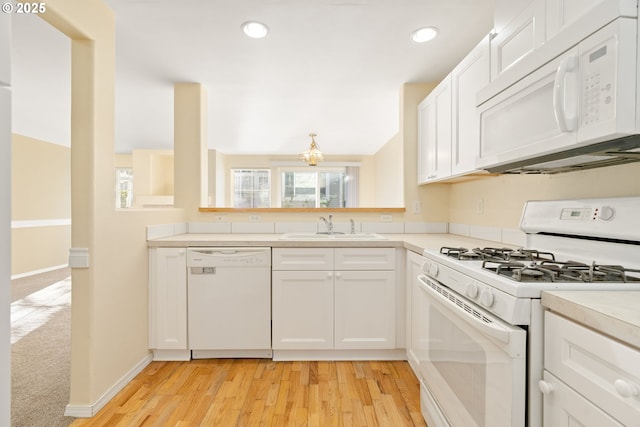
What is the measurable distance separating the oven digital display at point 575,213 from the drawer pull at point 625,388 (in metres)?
0.92

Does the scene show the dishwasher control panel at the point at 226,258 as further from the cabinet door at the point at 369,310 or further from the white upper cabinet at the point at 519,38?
the white upper cabinet at the point at 519,38

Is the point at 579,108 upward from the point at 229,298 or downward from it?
upward

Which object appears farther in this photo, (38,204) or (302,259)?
(38,204)

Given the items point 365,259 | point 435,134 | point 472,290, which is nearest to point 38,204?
point 365,259

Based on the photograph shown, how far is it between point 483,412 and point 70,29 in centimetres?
249

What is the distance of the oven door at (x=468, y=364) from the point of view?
0.94m

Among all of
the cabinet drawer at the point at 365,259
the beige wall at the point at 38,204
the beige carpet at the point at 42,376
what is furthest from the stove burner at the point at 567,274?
the beige wall at the point at 38,204

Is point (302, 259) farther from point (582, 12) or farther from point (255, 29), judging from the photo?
point (582, 12)

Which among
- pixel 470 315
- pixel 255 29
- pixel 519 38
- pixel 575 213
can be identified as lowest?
pixel 470 315

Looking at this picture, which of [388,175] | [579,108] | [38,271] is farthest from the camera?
[388,175]

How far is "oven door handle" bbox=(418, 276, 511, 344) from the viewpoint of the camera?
965 millimetres

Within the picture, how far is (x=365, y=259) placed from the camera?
2.41 metres

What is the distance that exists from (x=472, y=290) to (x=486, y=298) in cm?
10

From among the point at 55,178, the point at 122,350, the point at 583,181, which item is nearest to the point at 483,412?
the point at 583,181
